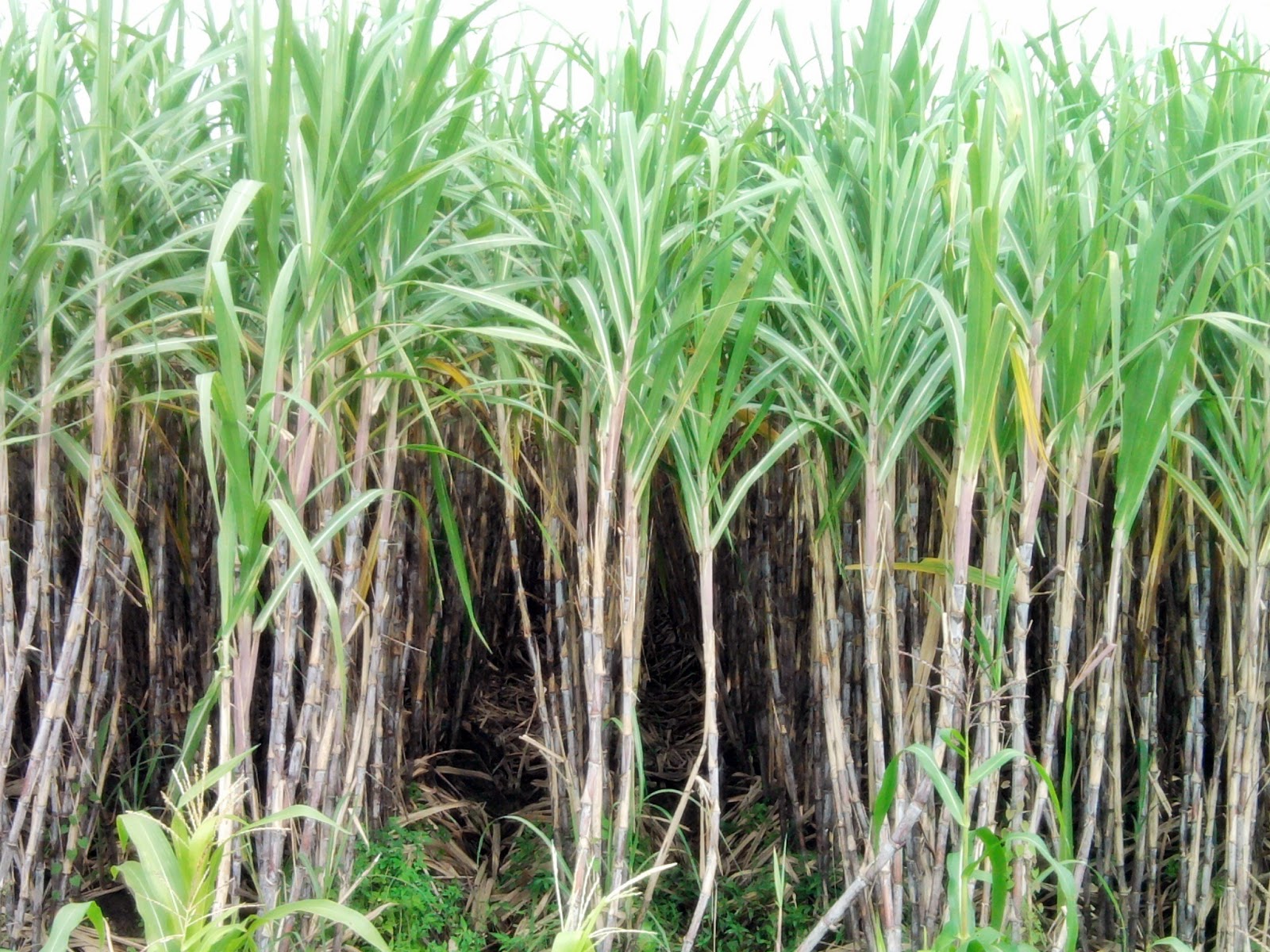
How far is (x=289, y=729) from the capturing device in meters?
1.91

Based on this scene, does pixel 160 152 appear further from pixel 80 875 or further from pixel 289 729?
pixel 80 875

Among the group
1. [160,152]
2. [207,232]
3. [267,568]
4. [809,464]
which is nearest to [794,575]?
[809,464]

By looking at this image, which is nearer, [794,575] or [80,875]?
[80,875]

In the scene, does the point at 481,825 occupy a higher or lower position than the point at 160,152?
lower

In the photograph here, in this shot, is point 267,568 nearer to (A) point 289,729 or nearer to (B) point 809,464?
(A) point 289,729

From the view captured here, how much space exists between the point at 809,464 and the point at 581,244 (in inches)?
18.5

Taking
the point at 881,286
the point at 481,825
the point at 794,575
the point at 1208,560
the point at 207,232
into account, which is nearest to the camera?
the point at 881,286

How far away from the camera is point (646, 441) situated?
1.36 metres

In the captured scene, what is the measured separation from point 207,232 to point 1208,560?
161 centimetres

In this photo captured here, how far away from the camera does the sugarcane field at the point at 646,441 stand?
4.08 ft

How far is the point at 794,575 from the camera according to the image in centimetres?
180

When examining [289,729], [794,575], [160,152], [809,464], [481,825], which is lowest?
[481,825]

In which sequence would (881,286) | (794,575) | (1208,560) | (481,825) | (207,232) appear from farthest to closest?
1. (481,825)
2. (794,575)
3. (1208,560)
4. (207,232)
5. (881,286)

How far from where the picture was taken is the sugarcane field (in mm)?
1244
